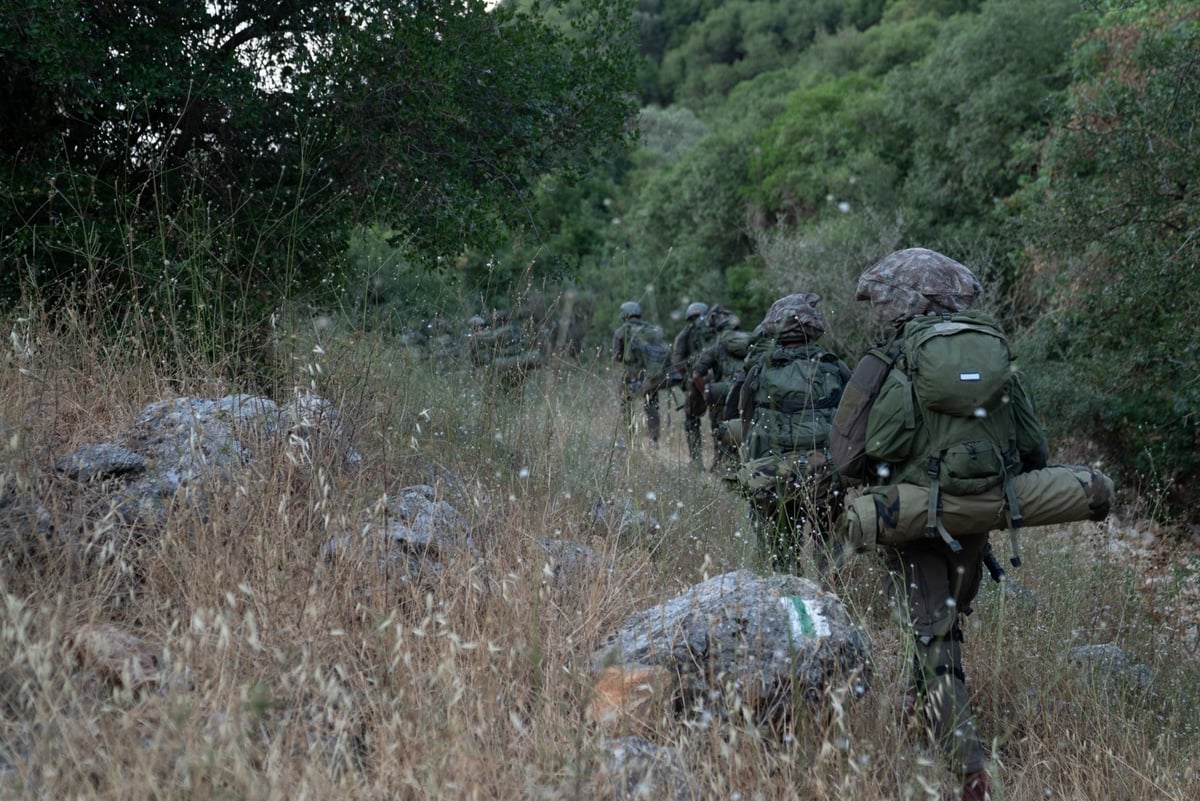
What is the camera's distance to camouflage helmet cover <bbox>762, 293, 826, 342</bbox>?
5.68m

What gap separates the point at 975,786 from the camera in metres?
3.64

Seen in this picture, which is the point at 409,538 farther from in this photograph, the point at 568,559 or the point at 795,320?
the point at 795,320

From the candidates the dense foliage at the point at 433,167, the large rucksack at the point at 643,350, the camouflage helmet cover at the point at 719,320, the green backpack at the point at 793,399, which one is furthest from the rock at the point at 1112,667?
the large rucksack at the point at 643,350

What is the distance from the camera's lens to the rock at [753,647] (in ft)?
11.1

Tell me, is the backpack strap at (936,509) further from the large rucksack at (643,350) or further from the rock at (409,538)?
the large rucksack at (643,350)

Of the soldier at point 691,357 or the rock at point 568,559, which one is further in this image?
the soldier at point 691,357

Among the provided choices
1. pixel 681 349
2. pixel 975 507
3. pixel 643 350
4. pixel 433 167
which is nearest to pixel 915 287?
pixel 975 507

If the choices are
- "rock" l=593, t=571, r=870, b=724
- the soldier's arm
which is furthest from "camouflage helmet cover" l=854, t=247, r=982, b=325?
the soldier's arm

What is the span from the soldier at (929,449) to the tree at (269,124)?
10.8 feet

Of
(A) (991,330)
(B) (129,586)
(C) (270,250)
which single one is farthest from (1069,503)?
(C) (270,250)

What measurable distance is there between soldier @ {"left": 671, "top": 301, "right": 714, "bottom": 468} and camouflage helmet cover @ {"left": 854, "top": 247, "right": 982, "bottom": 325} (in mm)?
7129

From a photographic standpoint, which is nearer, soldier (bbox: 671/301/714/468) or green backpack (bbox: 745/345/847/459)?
green backpack (bbox: 745/345/847/459)

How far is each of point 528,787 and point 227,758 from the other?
74cm

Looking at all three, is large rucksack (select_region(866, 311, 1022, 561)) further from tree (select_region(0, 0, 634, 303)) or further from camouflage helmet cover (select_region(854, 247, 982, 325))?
tree (select_region(0, 0, 634, 303))
